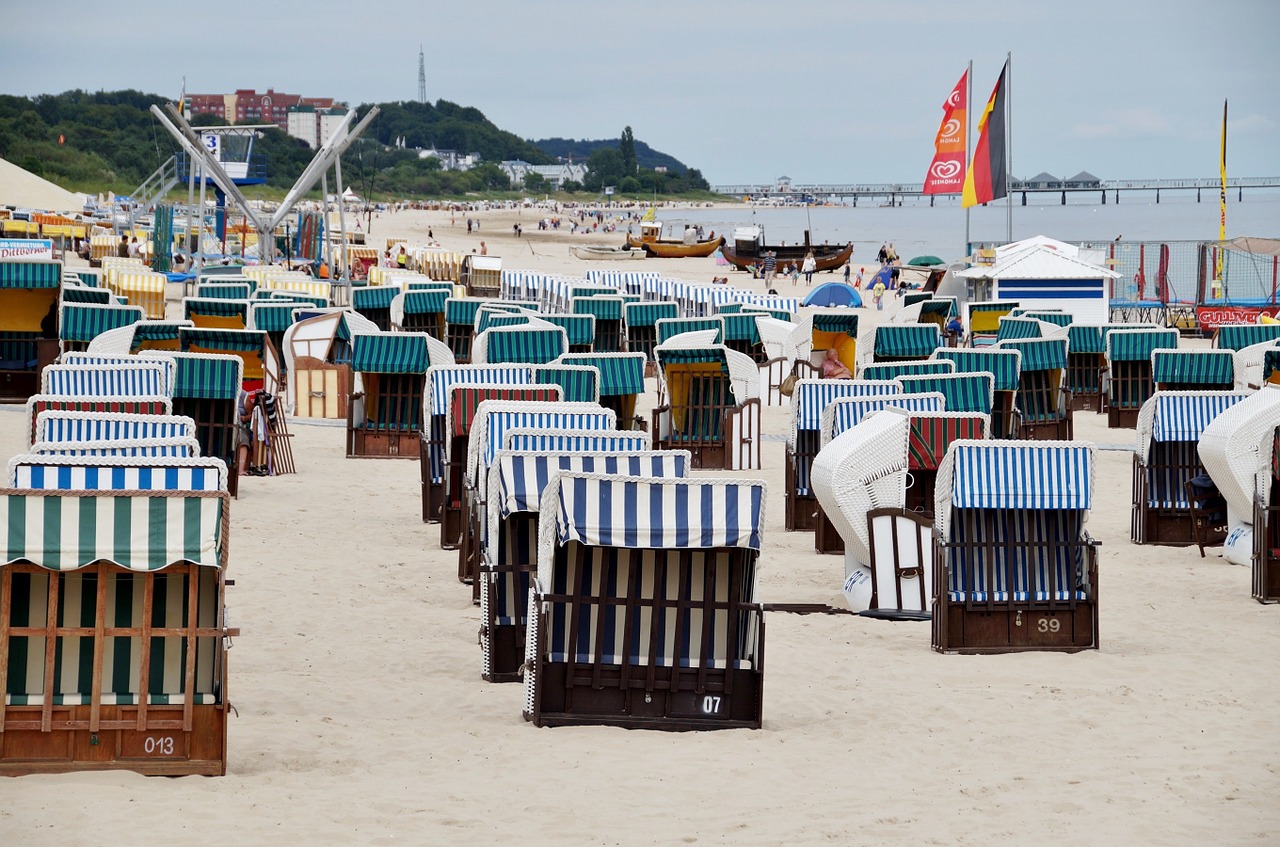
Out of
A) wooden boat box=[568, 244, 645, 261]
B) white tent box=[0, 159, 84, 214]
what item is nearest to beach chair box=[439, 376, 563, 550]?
wooden boat box=[568, 244, 645, 261]

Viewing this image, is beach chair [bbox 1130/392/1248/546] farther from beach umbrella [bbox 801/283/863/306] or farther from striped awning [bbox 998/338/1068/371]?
A: beach umbrella [bbox 801/283/863/306]

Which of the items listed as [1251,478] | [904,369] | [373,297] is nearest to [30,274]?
[373,297]

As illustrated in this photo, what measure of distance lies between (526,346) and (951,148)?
72.3 feet

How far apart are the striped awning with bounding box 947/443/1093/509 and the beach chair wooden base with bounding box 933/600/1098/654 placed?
69cm

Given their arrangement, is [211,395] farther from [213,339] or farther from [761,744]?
[761,744]

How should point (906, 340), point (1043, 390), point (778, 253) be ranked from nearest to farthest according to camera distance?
point (1043, 390) → point (906, 340) → point (778, 253)

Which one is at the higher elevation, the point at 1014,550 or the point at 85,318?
the point at 85,318

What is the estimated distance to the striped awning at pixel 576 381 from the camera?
1534 centimetres

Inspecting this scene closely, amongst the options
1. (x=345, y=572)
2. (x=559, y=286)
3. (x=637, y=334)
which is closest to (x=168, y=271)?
(x=559, y=286)

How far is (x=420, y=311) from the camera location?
27156 millimetres

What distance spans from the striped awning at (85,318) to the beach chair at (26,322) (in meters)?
1.42

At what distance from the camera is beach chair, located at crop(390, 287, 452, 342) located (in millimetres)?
27031

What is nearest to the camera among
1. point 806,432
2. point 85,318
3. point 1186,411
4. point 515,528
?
point 515,528

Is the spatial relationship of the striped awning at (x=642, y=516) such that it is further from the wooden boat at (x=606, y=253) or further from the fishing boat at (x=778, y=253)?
the wooden boat at (x=606, y=253)
